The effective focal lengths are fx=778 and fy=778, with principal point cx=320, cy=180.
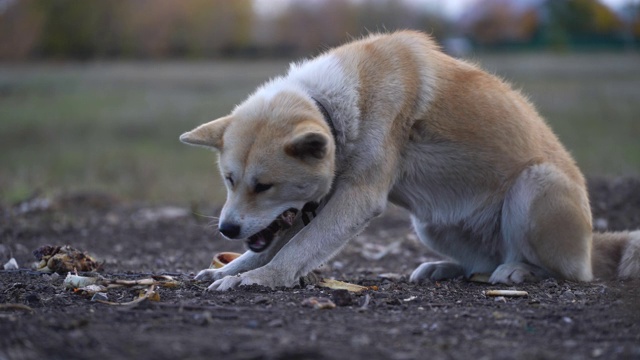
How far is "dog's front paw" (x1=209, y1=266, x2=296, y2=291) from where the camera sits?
4746 millimetres

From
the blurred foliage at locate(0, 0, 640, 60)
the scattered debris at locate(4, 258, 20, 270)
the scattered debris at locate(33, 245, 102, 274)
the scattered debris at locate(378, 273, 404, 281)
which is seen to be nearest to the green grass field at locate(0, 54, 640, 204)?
the scattered debris at locate(378, 273, 404, 281)

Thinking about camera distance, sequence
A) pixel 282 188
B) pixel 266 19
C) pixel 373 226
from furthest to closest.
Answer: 1. pixel 266 19
2. pixel 373 226
3. pixel 282 188

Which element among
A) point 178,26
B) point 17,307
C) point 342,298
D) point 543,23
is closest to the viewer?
point 17,307

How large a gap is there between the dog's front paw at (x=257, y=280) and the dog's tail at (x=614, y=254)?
8.14 ft

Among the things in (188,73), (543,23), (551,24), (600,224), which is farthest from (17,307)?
(543,23)

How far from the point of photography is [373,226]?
9.09 meters

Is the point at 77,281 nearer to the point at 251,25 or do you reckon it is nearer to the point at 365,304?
the point at 365,304

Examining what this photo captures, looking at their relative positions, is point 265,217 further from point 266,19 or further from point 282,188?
point 266,19

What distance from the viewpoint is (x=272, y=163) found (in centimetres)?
486

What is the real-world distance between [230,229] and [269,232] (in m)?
0.49

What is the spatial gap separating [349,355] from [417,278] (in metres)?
2.64

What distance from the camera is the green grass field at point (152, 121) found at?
12367mm

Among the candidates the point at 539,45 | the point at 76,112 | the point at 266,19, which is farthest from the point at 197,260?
the point at 266,19

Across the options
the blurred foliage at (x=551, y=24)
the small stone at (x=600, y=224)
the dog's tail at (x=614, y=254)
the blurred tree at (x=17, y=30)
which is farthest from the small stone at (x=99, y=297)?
the blurred foliage at (x=551, y=24)
